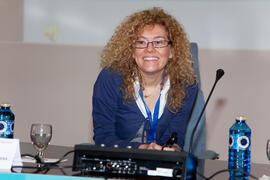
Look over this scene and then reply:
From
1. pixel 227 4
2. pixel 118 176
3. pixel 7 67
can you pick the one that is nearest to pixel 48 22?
pixel 7 67

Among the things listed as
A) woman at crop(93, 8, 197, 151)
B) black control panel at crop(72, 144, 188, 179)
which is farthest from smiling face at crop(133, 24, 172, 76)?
black control panel at crop(72, 144, 188, 179)

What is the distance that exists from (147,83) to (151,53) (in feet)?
0.61

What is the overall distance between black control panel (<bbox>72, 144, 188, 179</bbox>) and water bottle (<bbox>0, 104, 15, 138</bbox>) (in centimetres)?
59

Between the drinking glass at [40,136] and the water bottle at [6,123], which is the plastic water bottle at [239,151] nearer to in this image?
the drinking glass at [40,136]

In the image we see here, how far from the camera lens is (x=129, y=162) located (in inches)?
54.4

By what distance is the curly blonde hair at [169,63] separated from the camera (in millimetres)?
2340

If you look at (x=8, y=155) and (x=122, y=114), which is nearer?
(x=8, y=155)

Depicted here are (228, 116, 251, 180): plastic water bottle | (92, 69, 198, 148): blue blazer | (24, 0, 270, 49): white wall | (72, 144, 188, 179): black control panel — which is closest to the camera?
(72, 144, 188, 179): black control panel

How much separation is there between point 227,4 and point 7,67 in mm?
1919

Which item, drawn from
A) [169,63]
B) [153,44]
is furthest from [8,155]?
[169,63]

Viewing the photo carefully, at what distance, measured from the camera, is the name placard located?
1.46 metres

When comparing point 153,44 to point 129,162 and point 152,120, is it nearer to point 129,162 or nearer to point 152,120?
point 152,120

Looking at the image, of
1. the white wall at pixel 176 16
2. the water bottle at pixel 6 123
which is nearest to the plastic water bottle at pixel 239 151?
the water bottle at pixel 6 123

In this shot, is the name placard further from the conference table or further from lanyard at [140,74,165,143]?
lanyard at [140,74,165,143]
